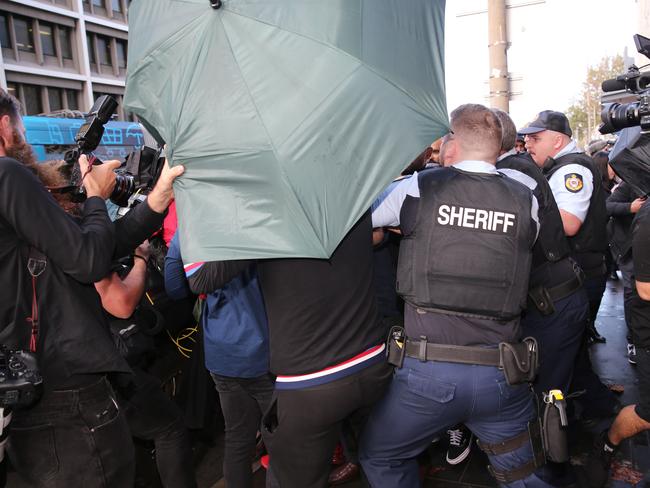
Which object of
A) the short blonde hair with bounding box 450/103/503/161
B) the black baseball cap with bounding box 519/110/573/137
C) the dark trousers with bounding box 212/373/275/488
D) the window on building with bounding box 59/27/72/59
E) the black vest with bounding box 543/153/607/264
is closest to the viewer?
the short blonde hair with bounding box 450/103/503/161

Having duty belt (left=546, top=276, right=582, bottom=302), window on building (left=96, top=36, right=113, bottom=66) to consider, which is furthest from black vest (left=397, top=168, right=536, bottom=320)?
window on building (left=96, top=36, right=113, bottom=66)

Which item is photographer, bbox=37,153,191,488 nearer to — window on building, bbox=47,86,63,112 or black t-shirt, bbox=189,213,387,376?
black t-shirt, bbox=189,213,387,376

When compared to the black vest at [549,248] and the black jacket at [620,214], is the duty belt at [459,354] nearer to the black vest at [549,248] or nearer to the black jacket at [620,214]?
the black vest at [549,248]

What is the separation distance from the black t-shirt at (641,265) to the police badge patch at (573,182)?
98 cm

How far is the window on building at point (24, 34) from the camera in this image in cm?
3438

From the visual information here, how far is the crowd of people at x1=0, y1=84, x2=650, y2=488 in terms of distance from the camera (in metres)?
2.01

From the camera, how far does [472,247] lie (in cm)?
244

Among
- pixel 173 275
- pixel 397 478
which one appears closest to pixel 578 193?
pixel 397 478

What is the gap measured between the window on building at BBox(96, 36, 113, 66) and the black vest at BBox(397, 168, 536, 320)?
43.4 m

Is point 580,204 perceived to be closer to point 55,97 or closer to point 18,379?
point 18,379

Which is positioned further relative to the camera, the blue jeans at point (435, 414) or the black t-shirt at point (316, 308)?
the blue jeans at point (435, 414)

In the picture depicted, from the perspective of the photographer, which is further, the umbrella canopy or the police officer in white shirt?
the police officer in white shirt

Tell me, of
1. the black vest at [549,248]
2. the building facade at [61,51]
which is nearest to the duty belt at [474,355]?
the black vest at [549,248]

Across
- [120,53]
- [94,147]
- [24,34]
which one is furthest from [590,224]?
[120,53]
